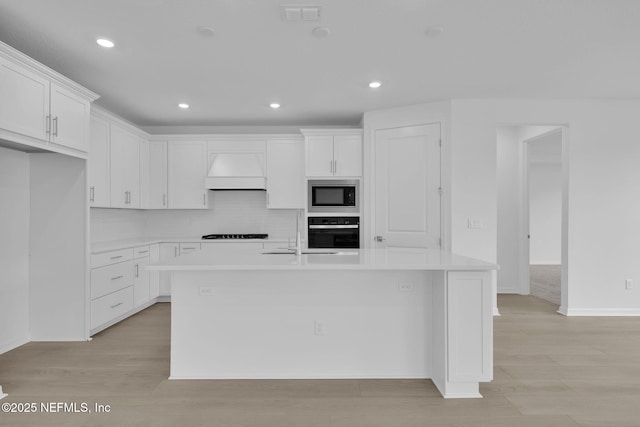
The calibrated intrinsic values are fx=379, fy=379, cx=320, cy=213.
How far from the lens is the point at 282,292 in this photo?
2.76m

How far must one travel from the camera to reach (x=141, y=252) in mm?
4746

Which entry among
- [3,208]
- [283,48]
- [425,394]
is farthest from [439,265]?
[3,208]

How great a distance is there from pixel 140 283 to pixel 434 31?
4.26m

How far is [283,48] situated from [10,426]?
121 inches

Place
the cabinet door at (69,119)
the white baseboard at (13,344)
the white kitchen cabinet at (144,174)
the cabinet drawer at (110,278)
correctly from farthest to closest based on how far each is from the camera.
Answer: the white kitchen cabinet at (144,174) → the cabinet drawer at (110,278) → the white baseboard at (13,344) → the cabinet door at (69,119)

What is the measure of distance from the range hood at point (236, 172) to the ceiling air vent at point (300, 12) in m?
2.96

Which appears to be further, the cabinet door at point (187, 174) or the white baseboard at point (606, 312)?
the cabinet door at point (187, 174)

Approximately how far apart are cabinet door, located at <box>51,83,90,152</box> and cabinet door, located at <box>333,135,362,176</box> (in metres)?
2.86

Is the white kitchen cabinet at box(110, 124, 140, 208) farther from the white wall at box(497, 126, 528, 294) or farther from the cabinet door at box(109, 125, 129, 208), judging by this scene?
the white wall at box(497, 126, 528, 294)

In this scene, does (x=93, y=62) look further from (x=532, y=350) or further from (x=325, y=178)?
(x=532, y=350)

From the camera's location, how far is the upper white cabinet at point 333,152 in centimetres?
507

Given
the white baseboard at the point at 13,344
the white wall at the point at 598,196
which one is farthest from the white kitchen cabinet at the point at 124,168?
the white wall at the point at 598,196

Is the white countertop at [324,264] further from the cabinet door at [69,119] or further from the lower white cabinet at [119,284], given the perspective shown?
the cabinet door at [69,119]

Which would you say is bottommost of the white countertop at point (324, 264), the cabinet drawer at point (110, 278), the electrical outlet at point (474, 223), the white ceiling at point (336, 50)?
the cabinet drawer at point (110, 278)
